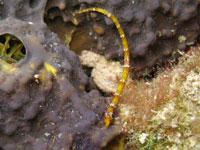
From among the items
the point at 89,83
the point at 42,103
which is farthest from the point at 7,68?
the point at 89,83

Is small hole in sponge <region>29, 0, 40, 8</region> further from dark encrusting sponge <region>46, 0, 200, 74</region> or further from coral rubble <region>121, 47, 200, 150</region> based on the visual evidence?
coral rubble <region>121, 47, 200, 150</region>

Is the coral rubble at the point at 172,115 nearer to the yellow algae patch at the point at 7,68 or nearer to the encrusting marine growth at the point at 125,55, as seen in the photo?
the encrusting marine growth at the point at 125,55

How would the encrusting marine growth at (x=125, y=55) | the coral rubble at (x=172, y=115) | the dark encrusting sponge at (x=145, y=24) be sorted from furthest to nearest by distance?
the dark encrusting sponge at (x=145, y=24), the encrusting marine growth at (x=125, y=55), the coral rubble at (x=172, y=115)

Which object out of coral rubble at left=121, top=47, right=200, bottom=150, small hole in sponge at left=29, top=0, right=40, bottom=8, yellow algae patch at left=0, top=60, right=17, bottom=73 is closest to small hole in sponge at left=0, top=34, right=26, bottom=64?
yellow algae patch at left=0, top=60, right=17, bottom=73

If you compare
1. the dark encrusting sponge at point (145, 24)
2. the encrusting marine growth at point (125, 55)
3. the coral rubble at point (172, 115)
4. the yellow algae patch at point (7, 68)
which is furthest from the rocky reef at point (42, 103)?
the dark encrusting sponge at point (145, 24)

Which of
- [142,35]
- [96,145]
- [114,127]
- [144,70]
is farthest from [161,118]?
[142,35]

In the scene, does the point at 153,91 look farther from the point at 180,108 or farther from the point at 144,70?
the point at 144,70

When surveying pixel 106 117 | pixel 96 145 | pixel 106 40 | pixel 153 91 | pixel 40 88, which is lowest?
pixel 96 145
